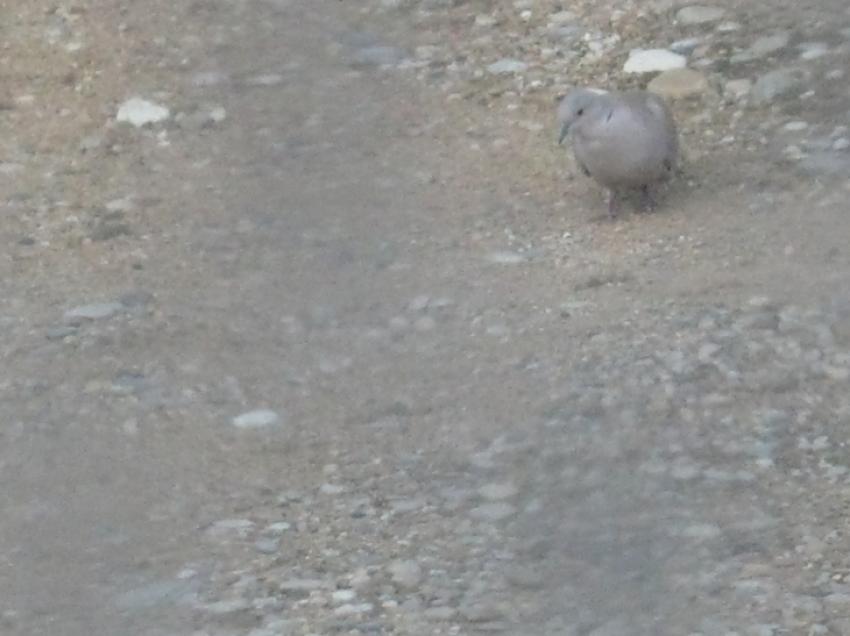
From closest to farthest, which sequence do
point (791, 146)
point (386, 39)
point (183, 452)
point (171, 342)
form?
1. point (183, 452)
2. point (171, 342)
3. point (791, 146)
4. point (386, 39)

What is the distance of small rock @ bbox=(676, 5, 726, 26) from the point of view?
5266 millimetres

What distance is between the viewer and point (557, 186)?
14.7 ft

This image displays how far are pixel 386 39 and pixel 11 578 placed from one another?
288cm

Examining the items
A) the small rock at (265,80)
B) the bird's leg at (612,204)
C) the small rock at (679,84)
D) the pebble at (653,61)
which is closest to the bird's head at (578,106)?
the bird's leg at (612,204)

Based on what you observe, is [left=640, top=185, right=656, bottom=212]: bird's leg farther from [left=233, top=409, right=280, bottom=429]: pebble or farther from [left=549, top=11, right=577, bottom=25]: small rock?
[left=549, top=11, right=577, bottom=25]: small rock

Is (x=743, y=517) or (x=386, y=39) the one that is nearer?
(x=743, y=517)

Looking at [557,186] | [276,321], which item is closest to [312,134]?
[557,186]

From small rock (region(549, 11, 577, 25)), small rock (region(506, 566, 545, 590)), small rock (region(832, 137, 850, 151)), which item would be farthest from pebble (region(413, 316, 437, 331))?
small rock (region(549, 11, 577, 25))

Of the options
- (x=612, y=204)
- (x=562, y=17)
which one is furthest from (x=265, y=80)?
Result: (x=612, y=204)

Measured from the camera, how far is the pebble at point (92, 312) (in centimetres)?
399

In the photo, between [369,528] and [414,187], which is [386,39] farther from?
[369,528]

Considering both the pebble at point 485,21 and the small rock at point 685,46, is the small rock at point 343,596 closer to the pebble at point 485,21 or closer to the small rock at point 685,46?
the small rock at point 685,46

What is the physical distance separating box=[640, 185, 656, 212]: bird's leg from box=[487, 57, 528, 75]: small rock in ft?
3.39

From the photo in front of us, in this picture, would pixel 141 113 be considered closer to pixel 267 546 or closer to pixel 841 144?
pixel 841 144
